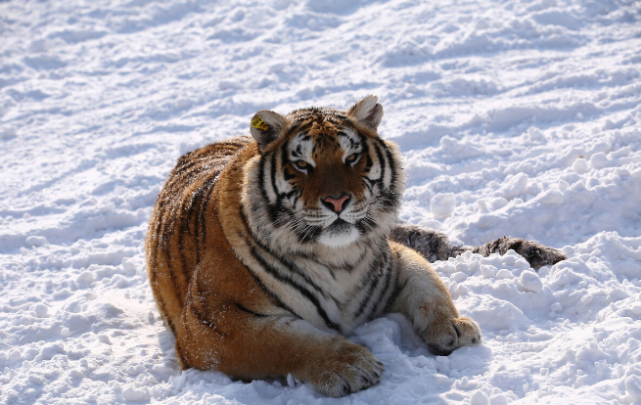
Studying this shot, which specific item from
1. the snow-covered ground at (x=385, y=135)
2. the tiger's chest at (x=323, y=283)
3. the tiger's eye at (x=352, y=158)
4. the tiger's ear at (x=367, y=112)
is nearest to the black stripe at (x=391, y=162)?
the tiger's ear at (x=367, y=112)

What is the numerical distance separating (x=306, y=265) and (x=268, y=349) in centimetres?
45

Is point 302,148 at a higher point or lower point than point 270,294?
higher

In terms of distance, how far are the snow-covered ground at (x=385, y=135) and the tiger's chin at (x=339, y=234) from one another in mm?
509

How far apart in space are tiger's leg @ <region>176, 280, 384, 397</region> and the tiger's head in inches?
15.6

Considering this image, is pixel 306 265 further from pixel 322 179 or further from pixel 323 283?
pixel 322 179

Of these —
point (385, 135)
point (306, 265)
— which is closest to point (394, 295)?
point (306, 265)

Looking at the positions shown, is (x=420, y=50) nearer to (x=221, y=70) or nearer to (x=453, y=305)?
(x=221, y=70)

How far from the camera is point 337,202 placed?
2736 millimetres

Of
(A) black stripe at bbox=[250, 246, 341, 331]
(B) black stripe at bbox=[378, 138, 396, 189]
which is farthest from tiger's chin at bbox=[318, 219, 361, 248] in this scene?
(B) black stripe at bbox=[378, 138, 396, 189]

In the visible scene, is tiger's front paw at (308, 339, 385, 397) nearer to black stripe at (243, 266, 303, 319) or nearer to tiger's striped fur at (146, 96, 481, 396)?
tiger's striped fur at (146, 96, 481, 396)

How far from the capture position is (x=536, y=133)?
5328 mm

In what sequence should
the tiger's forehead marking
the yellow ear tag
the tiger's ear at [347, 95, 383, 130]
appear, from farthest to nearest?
the tiger's ear at [347, 95, 383, 130]
the yellow ear tag
the tiger's forehead marking

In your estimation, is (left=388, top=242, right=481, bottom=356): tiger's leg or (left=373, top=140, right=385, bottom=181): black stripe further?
(left=373, top=140, right=385, bottom=181): black stripe

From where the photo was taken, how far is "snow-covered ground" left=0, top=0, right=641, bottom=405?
2.82 m
